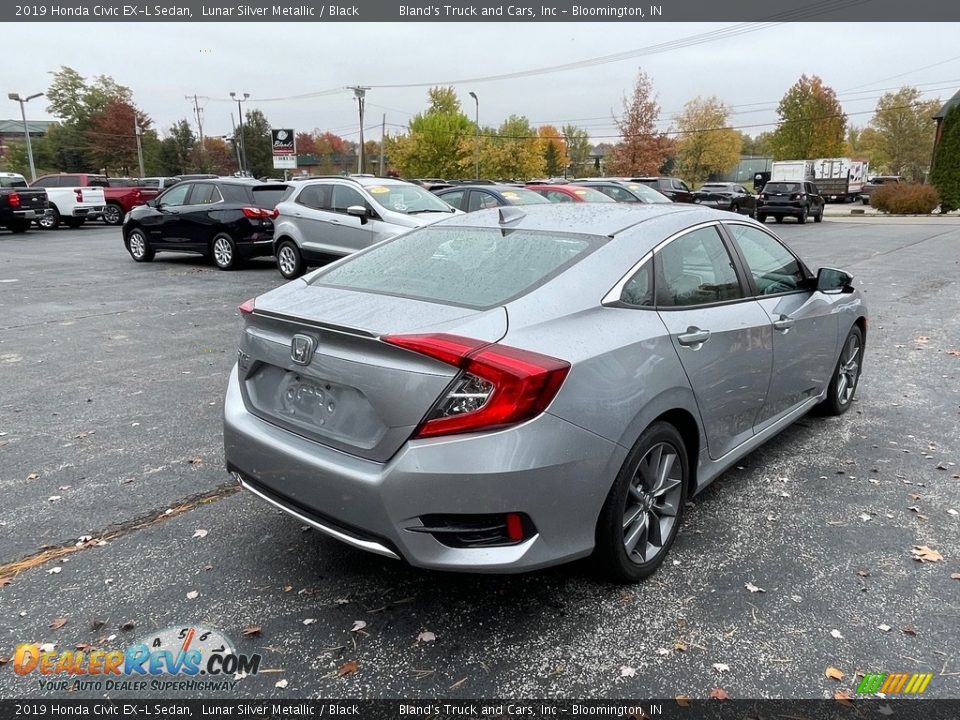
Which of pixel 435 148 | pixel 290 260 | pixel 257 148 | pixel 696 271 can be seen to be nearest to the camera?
pixel 696 271

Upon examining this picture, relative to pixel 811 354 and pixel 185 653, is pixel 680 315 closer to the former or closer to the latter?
pixel 811 354

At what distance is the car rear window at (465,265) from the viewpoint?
2932 mm

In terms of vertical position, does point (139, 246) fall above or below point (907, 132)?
below

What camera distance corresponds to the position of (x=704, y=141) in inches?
3081

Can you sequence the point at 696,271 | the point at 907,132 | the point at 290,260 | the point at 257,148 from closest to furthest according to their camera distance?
the point at 696,271 → the point at 290,260 → the point at 907,132 → the point at 257,148

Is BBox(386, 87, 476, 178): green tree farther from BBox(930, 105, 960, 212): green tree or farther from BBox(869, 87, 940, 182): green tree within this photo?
BBox(869, 87, 940, 182): green tree

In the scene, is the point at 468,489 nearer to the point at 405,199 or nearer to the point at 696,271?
the point at 696,271

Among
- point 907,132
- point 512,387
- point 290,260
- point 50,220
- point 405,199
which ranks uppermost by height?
point 907,132

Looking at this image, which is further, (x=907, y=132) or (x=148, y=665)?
(x=907, y=132)

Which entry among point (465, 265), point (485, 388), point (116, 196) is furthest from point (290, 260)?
point (116, 196)

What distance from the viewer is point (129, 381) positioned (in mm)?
6047

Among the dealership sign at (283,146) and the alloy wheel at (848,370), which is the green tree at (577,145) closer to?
the dealership sign at (283,146)

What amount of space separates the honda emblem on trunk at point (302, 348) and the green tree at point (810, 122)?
73695 mm

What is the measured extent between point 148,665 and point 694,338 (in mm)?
2581
